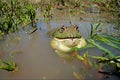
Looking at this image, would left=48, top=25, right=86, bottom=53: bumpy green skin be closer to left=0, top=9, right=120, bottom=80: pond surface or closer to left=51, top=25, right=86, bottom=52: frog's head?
left=51, top=25, right=86, bottom=52: frog's head

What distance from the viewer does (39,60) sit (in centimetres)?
462

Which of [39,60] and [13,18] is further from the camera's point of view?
[13,18]

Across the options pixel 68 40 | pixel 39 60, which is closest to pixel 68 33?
pixel 68 40

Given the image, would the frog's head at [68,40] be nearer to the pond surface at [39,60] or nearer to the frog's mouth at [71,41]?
the frog's mouth at [71,41]

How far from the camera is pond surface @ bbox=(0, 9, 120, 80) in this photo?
3.97 m

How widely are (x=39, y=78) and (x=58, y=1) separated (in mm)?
6335

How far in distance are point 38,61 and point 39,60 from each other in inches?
2.0

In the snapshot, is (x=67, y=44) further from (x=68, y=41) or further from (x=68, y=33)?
(x=68, y=33)

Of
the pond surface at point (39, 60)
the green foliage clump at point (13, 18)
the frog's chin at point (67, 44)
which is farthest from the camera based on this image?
the green foliage clump at point (13, 18)

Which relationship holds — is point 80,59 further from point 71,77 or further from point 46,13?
point 46,13

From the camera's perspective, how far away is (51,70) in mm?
4207

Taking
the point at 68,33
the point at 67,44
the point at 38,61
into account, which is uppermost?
the point at 68,33

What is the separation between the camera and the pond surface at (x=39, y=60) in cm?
397

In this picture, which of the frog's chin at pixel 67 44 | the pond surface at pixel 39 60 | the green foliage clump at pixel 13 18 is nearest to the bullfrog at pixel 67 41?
→ the frog's chin at pixel 67 44
